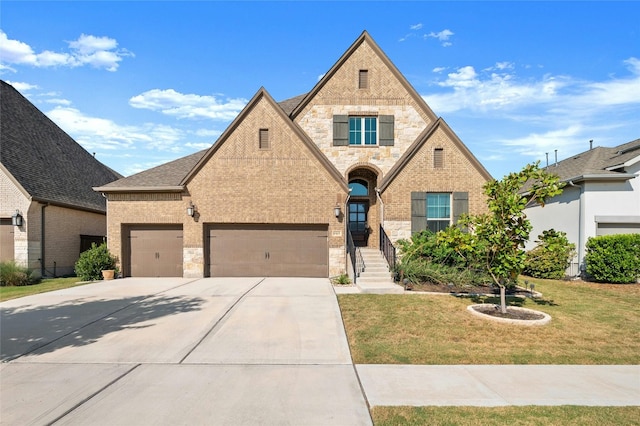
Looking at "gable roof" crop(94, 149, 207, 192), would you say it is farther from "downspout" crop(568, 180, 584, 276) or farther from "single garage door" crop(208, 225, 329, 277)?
"downspout" crop(568, 180, 584, 276)

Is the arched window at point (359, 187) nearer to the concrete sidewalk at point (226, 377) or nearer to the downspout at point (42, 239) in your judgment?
the concrete sidewalk at point (226, 377)

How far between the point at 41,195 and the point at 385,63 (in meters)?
17.4

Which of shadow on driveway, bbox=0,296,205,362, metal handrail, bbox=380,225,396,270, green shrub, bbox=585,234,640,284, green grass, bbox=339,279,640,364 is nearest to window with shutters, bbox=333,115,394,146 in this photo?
metal handrail, bbox=380,225,396,270

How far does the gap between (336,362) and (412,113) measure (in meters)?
14.2

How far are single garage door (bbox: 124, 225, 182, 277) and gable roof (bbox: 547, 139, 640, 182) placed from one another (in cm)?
1819

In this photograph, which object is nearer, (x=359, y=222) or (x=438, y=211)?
(x=438, y=211)

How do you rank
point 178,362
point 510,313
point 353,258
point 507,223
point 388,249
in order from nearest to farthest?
point 178,362
point 507,223
point 510,313
point 353,258
point 388,249

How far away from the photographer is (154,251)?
15445mm

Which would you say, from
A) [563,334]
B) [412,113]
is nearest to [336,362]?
[563,334]

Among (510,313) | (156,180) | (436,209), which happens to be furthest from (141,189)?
(510,313)

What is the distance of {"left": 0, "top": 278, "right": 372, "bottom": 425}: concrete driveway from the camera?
423cm

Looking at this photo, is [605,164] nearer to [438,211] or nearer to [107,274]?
[438,211]

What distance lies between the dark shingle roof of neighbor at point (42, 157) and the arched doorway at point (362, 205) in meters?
14.3

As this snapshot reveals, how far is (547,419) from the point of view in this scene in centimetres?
405
